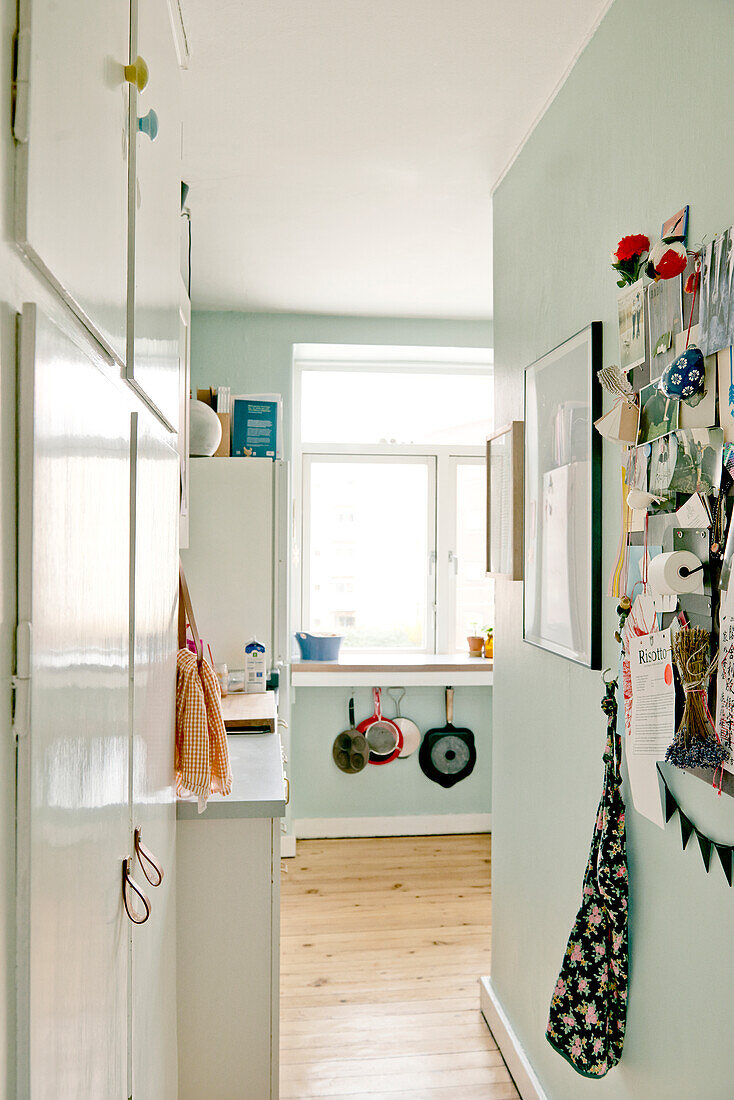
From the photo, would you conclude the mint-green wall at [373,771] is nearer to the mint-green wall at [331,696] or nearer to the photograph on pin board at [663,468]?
the mint-green wall at [331,696]

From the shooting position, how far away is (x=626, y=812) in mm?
1561

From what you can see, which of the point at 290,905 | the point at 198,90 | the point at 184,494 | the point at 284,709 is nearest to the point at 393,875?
the point at 290,905

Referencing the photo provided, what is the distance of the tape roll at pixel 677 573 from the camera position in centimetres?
121

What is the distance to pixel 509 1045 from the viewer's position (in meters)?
2.32

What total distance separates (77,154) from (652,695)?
3.66ft

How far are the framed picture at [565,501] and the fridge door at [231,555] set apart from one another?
1389mm

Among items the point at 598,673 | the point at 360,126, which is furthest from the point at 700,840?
the point at 360,126

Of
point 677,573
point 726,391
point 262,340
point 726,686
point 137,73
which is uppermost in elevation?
point 262,340

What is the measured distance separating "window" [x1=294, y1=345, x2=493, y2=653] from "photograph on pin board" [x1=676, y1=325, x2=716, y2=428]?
3.11m

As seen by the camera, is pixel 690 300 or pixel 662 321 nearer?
pixel 690 300

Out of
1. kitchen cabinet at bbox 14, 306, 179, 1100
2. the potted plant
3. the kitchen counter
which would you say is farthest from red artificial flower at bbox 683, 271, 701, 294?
the potted plant

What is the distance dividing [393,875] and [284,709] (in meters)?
0.89

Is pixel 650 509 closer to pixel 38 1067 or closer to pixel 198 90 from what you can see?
pixel 38 1067

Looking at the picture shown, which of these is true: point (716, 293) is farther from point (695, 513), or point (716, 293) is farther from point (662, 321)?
point (695, 513)
